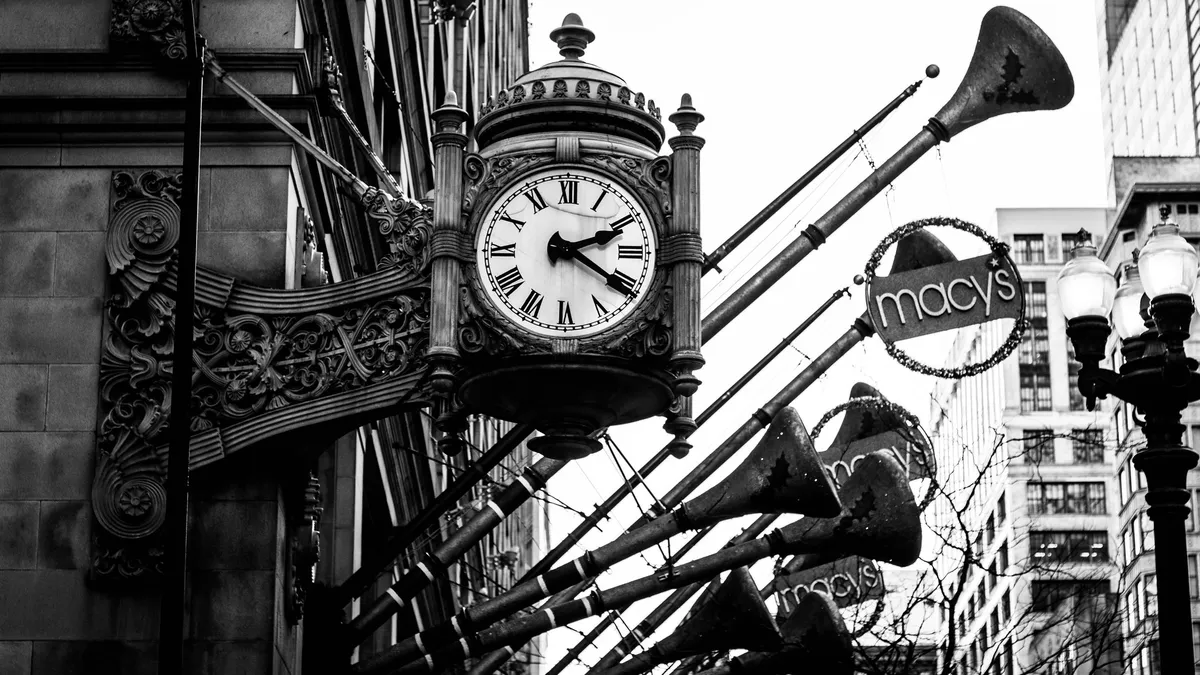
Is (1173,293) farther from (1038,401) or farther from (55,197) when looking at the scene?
(1038,401)

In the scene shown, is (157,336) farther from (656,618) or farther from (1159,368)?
(656,618)

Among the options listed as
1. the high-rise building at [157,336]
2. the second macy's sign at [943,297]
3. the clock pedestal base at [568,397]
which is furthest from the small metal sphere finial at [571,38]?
the second macy's sign at [943,297]

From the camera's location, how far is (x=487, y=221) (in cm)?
1580

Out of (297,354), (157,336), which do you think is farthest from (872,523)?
(157,336)

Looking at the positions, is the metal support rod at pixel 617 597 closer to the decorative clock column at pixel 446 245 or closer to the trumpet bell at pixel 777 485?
the trumpet bell at pixel 777 485

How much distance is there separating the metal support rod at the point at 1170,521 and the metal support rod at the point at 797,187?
397cm

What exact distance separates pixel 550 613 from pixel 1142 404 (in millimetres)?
5142

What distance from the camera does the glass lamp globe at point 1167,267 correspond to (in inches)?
718

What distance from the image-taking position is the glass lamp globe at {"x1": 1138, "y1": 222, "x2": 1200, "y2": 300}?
18234 millimetres

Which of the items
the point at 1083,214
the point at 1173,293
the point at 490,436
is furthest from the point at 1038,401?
the point at 1173,293

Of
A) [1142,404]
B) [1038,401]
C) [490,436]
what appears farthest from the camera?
[1038,401]

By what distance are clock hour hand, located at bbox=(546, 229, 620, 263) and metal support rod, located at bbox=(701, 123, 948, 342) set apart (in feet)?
15.3

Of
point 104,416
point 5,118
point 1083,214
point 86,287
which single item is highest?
point 1083,214

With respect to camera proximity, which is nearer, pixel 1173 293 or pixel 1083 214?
pixel 1173 293
